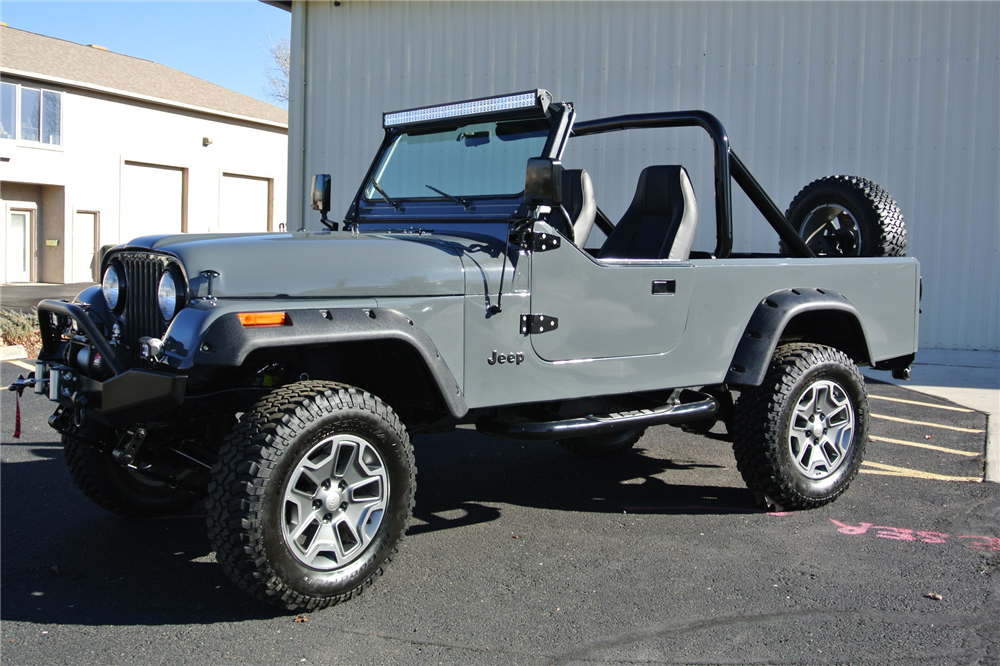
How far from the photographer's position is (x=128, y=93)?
2786 centimetres

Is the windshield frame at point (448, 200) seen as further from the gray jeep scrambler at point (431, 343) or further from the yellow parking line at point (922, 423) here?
the yellow parking line at point (922, 423)

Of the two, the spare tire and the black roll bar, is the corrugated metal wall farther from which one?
the black roll bar

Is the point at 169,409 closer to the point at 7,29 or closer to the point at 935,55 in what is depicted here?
the point at 935,55

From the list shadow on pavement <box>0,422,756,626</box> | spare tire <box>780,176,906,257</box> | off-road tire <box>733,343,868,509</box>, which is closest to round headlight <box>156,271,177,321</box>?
shadow on pavement <box>0,422,756,626</box>

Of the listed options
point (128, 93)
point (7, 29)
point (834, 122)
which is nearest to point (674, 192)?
point (834, 122)

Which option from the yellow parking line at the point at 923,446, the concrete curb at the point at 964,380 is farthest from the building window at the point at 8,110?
the yellow parking line at the point at 923,446

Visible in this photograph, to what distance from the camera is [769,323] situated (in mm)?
4855

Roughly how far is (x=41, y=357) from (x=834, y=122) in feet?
33.2

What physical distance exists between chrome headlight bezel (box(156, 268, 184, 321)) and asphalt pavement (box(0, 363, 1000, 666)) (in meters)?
1.13

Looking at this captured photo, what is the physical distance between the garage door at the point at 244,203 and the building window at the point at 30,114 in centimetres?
556

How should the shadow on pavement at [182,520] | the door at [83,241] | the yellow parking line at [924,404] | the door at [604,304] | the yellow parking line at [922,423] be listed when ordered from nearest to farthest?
the shadow on pavement at [182,520], the door at [604,304], the yellow parking line at [922,423], the yellow parking line at [924,404], the door at [83,241]

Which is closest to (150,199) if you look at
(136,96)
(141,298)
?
(136,96)

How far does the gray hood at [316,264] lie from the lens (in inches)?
135

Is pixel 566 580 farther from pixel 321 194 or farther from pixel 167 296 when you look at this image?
pixel 321 194
